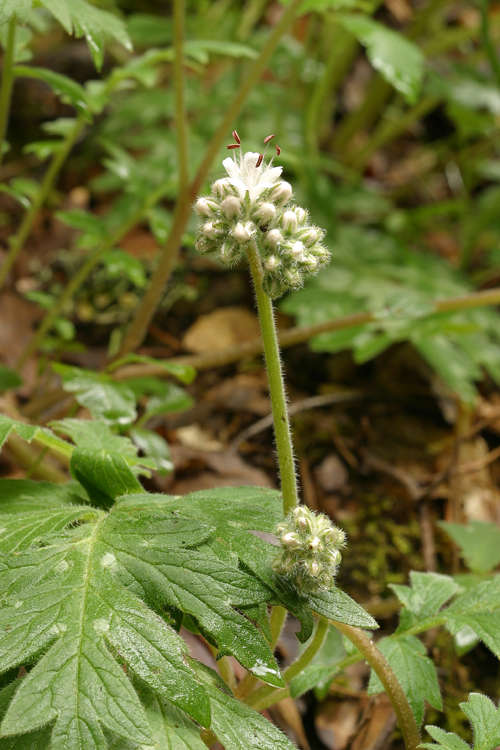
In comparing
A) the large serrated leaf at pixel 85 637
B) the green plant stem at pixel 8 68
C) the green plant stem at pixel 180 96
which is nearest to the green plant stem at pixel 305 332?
the green plant stem at pixel 180 96

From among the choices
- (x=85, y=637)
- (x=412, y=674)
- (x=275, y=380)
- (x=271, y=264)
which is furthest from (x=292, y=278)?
(x=412, y=674)

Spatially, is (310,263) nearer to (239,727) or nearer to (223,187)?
(223,187)

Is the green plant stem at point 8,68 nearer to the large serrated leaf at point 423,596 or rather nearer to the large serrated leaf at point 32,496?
the large serrated leaf at point 32,496

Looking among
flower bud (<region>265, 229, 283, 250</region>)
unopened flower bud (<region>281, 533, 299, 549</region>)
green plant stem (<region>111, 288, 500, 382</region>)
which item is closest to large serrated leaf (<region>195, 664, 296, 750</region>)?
unopened flower bud (<region>281, 533, 299, 549</region>)

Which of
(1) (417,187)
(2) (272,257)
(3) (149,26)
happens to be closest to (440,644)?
(2) (272,257)

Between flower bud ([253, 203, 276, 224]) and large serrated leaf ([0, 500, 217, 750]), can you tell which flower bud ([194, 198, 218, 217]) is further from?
large serrated leaf ([0, 500, 217, 750])

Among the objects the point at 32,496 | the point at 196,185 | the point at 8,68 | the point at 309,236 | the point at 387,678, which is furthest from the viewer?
the point at 196,185

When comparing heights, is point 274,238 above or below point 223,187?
below
